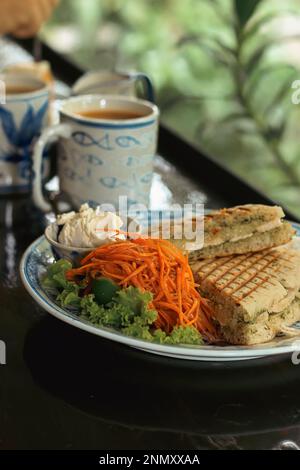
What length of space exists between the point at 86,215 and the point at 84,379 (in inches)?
9.4

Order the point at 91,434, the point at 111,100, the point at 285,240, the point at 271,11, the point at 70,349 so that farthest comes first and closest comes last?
1. the point at 271,11
2. the point at 111,100
3. the point at 285,240
4. the point at 70,349
5. the point at 91,434

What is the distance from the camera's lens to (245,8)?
1831mm

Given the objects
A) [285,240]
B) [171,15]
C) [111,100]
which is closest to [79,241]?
[285,240]

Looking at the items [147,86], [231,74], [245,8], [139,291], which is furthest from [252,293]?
[231,74]

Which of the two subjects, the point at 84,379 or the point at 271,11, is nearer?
the point at 84,379

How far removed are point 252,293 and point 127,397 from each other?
8.0 inches

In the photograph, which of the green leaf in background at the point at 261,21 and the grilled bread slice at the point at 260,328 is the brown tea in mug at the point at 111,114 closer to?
the grilled bread slice at the point at 260,328

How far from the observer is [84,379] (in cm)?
89

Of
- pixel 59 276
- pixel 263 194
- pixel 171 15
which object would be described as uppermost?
pixel 59 276

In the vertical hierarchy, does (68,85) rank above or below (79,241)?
below

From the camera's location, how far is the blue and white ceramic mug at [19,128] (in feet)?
4.62

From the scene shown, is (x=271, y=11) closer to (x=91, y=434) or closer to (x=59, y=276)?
(x=59, y=276)

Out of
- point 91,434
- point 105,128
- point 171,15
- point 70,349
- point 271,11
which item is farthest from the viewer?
point 171,15

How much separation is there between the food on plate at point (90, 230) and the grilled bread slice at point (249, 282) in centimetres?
12
